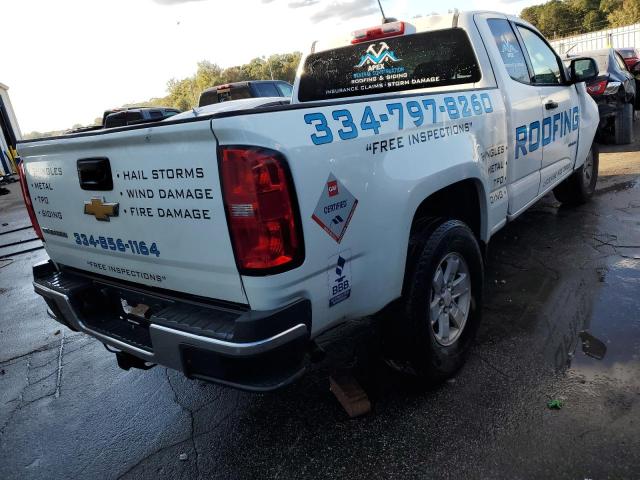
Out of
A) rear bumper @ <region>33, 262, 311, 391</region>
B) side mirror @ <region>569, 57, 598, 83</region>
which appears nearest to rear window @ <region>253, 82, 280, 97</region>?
side mirror @ <region>569, 57, 598, 83</region>

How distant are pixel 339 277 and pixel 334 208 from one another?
296 mm

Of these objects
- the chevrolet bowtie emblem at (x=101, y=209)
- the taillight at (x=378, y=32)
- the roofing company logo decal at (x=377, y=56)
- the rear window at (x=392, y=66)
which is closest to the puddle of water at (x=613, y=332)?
the rear window at (x=392, y=66)

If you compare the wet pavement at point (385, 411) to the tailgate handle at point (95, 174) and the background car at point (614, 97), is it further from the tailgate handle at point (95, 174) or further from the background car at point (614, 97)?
the background car at point (614, 97)

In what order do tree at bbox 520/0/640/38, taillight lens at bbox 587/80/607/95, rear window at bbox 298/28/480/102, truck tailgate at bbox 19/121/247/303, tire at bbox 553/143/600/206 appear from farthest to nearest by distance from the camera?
tree at bbox 520/0/640/38 < taillight lens at bbox 587/80/607/95 < tire at bbox 553/143/600/206 < rear window at bbox 298/28/480/102 < truck tailgate at bbox 19/121/247/303

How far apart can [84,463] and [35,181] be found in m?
1.55

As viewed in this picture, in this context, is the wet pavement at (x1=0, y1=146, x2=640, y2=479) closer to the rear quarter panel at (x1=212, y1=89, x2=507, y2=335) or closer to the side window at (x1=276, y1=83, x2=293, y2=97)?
the rear quarter panel at (x1=212, y1=89, x2=507, y2=335)

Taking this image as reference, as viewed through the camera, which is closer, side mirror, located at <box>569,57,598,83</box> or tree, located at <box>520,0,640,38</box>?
side mirror, located at <box>569,57,598,83</box>

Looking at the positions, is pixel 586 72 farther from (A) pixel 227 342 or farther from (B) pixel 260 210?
(A) pixel 227 342

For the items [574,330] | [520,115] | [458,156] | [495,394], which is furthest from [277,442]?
[520,115]

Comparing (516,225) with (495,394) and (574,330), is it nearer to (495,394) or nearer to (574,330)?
(574,330)

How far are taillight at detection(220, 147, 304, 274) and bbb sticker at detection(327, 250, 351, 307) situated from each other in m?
0.20

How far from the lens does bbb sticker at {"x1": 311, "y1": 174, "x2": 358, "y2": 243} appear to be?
6.09ft

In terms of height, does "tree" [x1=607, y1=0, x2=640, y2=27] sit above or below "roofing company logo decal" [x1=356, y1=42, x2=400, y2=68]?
above

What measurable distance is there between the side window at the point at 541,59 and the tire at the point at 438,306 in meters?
2.01
